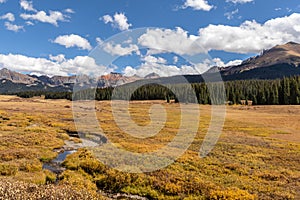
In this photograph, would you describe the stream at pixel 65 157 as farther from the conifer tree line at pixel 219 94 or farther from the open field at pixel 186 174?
the conifer tree line at pixel 219 94

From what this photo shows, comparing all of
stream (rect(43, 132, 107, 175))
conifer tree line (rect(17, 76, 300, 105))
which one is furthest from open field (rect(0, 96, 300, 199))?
conifer tree line (rect(17, 76, 300, 105))

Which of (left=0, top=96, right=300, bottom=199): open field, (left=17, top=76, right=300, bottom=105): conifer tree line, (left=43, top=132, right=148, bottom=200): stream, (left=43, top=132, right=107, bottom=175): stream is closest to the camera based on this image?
(left=0, top=96, right=300, bottom=199): open field

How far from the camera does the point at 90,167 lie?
83.9 feet

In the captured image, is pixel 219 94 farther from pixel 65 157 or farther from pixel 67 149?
pixel 65 157

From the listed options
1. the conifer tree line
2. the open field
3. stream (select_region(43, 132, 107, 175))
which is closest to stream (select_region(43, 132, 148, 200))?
stream (select_region(43, 132, 107, 175))

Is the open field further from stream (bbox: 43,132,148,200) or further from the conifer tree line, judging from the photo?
the conifer tree line

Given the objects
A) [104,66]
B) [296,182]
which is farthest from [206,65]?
[296,182]

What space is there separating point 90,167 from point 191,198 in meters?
11.2

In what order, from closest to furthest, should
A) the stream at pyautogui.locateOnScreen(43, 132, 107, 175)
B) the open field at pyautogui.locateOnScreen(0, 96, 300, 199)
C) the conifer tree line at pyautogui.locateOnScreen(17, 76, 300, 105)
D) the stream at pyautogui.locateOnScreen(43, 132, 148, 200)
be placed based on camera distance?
the open field at pyautogui.locateOnScreen(0, 96, 300, 199) < the stream at pyautogui.locateOnScreen(43, 132, 148, 200) < the stream at pyautogui.locateOnScreen(43, 132, 107, 175) < the conifer tree line at pyautogui.locateOnScreen(17, 76, 300, 105)

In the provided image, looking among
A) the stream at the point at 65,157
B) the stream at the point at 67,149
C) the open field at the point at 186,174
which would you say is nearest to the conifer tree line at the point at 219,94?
the stream at the point at 67,149

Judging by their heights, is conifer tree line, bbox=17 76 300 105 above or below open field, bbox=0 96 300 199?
above

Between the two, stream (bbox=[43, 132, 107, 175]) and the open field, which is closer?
the open field

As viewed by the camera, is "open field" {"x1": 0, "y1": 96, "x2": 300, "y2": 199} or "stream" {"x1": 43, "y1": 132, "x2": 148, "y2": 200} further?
"stream" {"x1": 43, "y1": 132, "x2": 148, "y2": 200}

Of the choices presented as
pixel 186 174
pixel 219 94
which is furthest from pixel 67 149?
pixel 219 94
